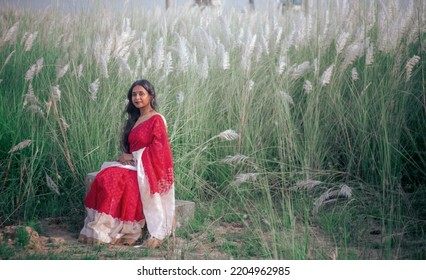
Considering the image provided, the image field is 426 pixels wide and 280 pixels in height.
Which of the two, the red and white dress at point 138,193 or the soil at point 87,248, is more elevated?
the red and white dress at point 138,193

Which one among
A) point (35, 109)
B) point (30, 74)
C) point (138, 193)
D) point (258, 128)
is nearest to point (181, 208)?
point (138, 193)

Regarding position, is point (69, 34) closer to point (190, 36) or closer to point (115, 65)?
point (115, 65)

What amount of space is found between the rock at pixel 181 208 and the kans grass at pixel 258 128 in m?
0.06

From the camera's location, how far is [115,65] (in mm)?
3668

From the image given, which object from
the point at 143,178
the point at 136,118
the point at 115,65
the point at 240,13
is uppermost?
the point at 240,13

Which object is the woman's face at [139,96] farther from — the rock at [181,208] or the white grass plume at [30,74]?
the white grass plume at [30,74]

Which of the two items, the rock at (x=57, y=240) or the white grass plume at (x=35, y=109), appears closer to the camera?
the rock at (x=57, y=240)

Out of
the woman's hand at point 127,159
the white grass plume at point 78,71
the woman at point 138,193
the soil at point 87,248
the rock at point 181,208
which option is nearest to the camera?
the soil at point 87,248

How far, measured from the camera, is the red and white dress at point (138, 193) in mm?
2814

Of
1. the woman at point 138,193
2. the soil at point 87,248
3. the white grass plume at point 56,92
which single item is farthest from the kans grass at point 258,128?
the woman at point 138,193

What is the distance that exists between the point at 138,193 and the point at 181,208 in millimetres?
293

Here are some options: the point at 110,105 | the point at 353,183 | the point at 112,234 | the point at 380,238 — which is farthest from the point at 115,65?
the point at 380,238

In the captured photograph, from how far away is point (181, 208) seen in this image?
3.04 meters

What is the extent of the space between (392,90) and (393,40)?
28 cm
